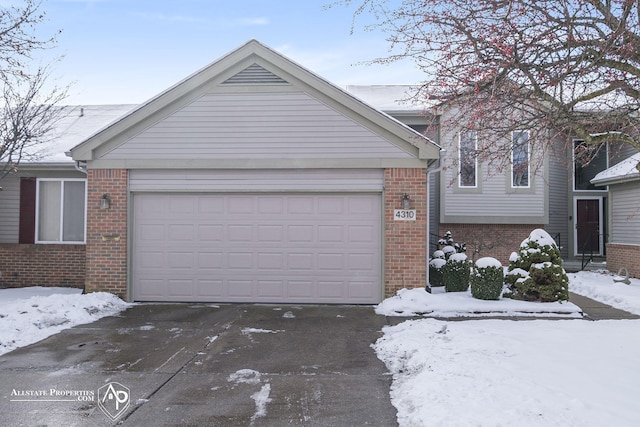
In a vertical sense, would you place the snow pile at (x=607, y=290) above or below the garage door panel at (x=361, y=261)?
below

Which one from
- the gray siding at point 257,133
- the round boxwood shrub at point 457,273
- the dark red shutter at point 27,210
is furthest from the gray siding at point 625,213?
the dark red shutter at point 27,210

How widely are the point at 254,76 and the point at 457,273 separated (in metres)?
6.61

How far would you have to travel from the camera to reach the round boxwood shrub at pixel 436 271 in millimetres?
11963

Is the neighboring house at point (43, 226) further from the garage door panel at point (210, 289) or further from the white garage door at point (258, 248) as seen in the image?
the garage door panel at point (210, 289)

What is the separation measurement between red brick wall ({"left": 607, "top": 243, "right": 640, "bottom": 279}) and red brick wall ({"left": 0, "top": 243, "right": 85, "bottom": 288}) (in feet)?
52.0

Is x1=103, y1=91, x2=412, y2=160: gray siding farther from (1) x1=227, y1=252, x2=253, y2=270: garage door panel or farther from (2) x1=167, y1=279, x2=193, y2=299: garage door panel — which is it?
(2) x1=167, y1=279, x2=193, y2=299: garage door panel

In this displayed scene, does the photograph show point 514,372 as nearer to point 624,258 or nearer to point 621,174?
point 624,258

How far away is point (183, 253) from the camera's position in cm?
1066

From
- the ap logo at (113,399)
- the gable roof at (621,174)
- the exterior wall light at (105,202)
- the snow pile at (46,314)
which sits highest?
the gable roof at (621,174)

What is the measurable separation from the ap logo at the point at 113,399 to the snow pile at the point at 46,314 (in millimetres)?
2692

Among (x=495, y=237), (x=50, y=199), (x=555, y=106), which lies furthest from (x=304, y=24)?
(x=495, y=237)

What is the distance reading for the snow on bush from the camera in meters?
9.88

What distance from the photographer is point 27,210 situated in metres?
12.6

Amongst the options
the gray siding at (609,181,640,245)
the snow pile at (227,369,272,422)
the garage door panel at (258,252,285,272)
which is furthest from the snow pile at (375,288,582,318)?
the gray siding at (609,181,640,245)
